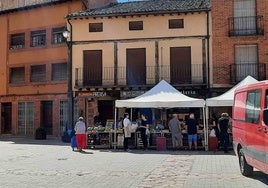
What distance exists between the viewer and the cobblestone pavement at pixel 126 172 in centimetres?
984

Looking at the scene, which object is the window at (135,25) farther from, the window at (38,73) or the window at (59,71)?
the window at (38,73)

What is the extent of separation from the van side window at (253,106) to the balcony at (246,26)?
16.3m

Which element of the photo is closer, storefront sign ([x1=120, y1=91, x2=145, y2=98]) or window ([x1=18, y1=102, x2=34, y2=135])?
storefront sign ([x1=120, y1=91, x2=145, y2=98])

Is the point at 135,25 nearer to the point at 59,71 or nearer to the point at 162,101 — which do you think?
the point at 59,71

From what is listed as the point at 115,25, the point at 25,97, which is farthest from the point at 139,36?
the point at 25,97

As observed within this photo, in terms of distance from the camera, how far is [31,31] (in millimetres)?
31969

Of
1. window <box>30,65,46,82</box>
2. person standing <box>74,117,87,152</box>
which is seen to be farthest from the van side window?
window <box>30,65,46,82</box>

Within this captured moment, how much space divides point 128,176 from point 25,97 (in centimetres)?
2213

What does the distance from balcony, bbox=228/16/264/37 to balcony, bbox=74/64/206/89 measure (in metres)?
2.87

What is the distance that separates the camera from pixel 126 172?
1173cm

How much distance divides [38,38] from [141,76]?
9.65 meters

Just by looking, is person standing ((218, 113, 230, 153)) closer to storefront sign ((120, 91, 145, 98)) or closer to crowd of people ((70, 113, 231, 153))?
crowd of people ((70, 113, 231, 153))

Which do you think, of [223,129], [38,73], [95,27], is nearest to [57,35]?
[38,73]

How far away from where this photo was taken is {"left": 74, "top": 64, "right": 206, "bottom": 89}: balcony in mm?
25922
